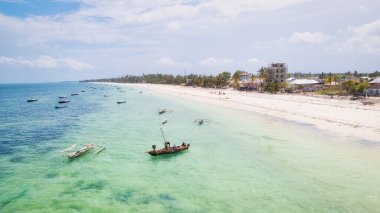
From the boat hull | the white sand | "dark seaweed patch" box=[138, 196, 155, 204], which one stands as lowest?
"dark seaweed patch" box=[138, 196, 155, 204]

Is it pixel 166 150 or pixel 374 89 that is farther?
pixel 374 89

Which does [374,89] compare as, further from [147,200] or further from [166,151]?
[147,200]

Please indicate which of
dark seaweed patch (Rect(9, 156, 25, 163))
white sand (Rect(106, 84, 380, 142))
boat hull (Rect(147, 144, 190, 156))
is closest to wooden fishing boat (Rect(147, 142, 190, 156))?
boat hull (Rect(147, 144, 190, 156))

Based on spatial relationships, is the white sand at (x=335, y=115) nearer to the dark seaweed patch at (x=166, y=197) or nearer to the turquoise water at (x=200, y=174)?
the turquoise water at (x=200, y=174)

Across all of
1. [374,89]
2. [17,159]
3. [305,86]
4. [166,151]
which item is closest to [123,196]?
[166,151]

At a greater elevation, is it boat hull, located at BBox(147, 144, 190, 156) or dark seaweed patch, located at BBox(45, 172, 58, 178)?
boat hull, located at BBox(147, 144, 190, 156)

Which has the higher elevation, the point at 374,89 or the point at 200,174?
the point at 374,89

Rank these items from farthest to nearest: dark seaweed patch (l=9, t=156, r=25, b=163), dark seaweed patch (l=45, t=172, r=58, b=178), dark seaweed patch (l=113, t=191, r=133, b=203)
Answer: dark seaweed patch (l=9, t=156, r=25, b=163), dark seaweed patch (l=45, t=172, r=58, b=178), dark seaweed patch (l=113, t=191, r=133, b=203)

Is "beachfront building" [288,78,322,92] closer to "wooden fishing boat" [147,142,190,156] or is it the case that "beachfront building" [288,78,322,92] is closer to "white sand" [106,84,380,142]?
"white sand" [106,84,380,142]
